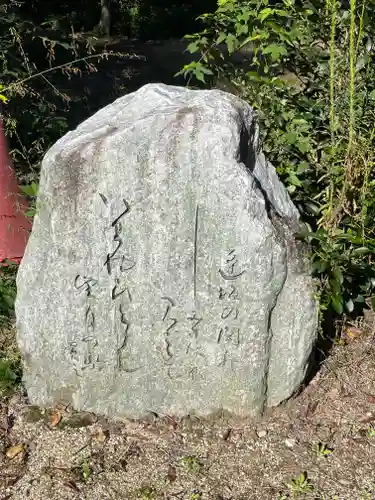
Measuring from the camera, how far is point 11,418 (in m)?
2.82

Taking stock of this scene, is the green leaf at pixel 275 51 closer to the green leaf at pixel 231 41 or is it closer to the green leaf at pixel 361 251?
the green leaf at pixel 231 41

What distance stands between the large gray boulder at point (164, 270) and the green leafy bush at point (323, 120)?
39 cm

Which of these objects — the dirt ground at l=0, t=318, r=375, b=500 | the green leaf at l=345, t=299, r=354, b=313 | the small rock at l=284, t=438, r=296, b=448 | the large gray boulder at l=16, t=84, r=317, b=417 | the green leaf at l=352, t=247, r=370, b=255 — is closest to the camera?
the large gray boulder at l=16, t=84, r=317, b=417

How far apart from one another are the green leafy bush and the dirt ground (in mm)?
521

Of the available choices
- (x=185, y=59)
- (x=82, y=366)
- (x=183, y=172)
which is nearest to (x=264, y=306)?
(x=183, y=172)

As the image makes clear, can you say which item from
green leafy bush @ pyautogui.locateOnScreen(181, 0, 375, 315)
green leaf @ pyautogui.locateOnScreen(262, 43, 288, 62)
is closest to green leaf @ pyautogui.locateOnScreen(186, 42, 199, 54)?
green leafy bush @ pyautogui.locateOnScreen(181, 0, 375, 315)

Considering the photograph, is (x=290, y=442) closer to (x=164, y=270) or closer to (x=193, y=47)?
(x=164, y=270)

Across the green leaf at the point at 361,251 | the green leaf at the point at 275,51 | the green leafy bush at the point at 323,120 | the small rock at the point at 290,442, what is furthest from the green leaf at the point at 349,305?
the green leaf at the point at 275,51

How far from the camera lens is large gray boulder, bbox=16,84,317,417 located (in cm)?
235

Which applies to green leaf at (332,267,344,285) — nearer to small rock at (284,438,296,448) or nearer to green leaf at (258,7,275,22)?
small rock at (284,438,296,448)

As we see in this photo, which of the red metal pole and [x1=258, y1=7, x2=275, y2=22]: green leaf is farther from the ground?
[x1=258, y1=7, x2=275, y2=22]: green leaf

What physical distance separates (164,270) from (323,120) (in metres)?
1.34

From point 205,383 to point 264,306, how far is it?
437mm

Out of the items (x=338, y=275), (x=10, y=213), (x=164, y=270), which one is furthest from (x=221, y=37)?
(x=164, y=270)
